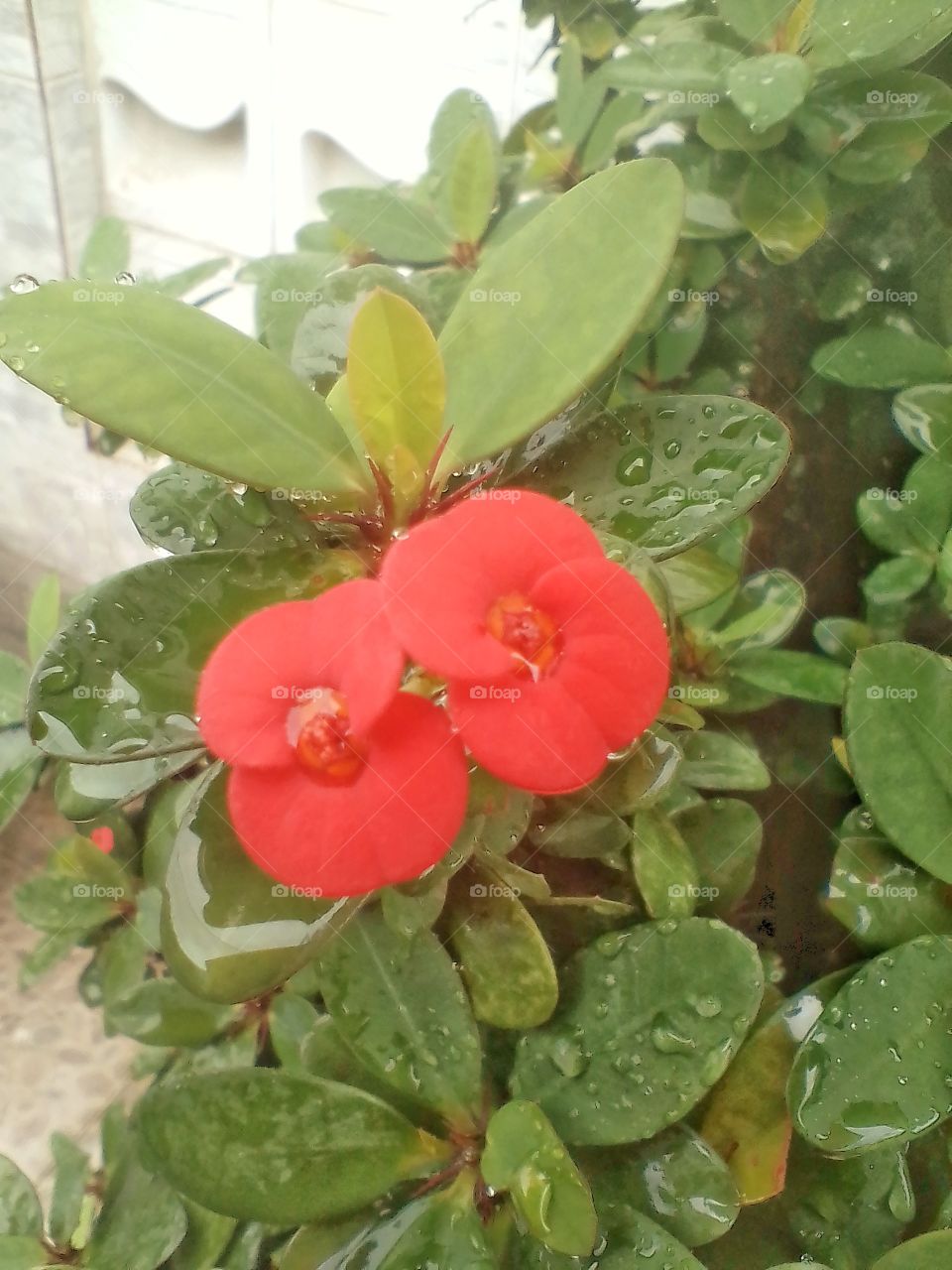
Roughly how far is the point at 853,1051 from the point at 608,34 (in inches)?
30.5

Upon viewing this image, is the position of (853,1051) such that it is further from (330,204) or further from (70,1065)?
(70,1065)

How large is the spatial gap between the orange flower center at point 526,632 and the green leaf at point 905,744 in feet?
0.95

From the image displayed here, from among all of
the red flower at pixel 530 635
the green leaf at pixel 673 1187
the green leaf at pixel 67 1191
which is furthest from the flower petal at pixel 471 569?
the green leaf at pixel 67 1191

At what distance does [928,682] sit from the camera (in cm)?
57

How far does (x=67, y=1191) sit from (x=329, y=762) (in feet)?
2.16

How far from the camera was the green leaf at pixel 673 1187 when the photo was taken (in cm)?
52

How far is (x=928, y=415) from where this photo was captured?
2.16 ft

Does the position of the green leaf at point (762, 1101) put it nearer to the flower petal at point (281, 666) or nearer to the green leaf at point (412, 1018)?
the green leaf at point (412, 1018)

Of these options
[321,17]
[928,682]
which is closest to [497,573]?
[928,682]

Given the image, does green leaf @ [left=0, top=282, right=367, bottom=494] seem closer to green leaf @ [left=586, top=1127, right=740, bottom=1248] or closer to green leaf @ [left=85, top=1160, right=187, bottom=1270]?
green leaf @ [left=586, top=1127, right=740, bottom=1248]

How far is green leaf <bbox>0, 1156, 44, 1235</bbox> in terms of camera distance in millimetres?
744

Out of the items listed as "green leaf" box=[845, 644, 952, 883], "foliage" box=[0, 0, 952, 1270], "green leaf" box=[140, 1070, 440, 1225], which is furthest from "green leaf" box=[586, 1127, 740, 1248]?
"green leaf" box=[845, 644, 952, 883]

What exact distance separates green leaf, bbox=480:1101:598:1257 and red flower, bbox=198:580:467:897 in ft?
0.66

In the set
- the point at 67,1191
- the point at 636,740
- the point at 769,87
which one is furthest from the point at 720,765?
the point at 67,1191
